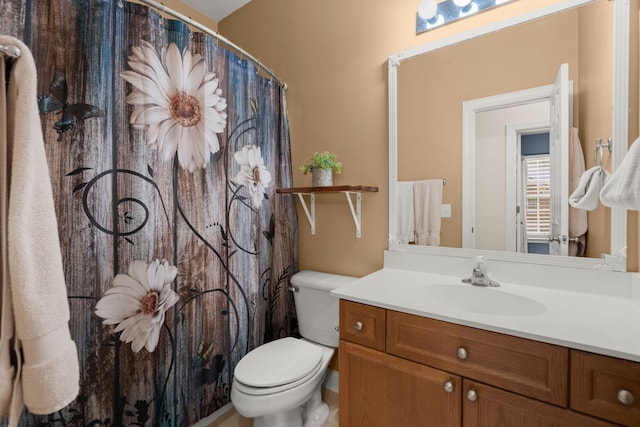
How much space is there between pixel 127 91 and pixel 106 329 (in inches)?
37.6

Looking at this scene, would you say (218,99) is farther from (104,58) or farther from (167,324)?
(167,324)

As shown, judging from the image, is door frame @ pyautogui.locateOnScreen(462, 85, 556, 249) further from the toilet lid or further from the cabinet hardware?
A: the toilet lid

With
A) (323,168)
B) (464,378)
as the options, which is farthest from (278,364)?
(323,168)

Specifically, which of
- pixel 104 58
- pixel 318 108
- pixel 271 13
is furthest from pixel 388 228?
pixel 271 13

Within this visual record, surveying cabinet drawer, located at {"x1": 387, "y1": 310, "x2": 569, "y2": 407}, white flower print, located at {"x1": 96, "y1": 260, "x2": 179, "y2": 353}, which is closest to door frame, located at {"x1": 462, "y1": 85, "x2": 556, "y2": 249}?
cabinet drawer, located at {"x1": 387, "y1": 310, "x2": 569, "y2": 407}

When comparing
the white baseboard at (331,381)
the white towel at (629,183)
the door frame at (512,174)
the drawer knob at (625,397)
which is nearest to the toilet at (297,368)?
the white baseboard at (331,381)

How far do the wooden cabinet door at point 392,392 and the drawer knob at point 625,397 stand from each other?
14.6 inches

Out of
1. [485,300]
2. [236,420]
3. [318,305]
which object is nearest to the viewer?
[485,300]

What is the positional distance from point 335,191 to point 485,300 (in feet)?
2.81

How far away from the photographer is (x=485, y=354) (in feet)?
2.82

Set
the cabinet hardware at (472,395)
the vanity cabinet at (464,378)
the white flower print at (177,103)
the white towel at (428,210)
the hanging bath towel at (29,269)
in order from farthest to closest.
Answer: the white towel at (428,210), the white flower print at (177,103), the cabinet hardware at (472,395), the vanity cabinet at (464,378), the hanging bath towel at (29,269)

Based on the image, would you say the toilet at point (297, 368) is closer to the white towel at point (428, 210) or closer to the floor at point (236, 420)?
the floor at point (236, 420)

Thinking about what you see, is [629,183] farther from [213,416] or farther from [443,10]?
[213,416]

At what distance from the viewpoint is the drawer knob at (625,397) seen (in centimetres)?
69
